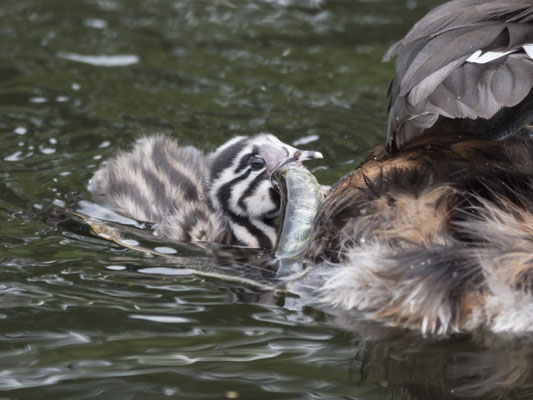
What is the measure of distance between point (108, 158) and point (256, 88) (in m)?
1.32

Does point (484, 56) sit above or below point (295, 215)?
above

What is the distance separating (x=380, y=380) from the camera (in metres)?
2.55

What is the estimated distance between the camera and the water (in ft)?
8.48

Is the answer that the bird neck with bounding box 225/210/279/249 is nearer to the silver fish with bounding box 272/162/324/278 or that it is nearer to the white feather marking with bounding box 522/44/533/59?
the silver fish with bounding box 272/162/324/278

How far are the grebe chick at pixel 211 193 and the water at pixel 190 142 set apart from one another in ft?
0.81

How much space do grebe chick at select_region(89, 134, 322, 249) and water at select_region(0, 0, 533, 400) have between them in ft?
0.81

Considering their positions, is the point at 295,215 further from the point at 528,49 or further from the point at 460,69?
the point at 528,49

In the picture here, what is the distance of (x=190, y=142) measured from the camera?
510 centimetres

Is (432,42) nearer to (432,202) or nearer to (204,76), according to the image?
(432,202)

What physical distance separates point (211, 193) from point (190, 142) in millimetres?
1158

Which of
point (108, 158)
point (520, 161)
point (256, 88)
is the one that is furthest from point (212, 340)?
point (256, 88)

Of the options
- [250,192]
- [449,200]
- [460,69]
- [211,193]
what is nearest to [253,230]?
[250,192]

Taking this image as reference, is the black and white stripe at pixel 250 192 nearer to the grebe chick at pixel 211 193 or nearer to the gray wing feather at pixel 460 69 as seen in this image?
the grebe chick at pixel 211 193

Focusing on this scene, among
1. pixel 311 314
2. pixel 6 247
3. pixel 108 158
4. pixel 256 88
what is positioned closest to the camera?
pixel 311 314
